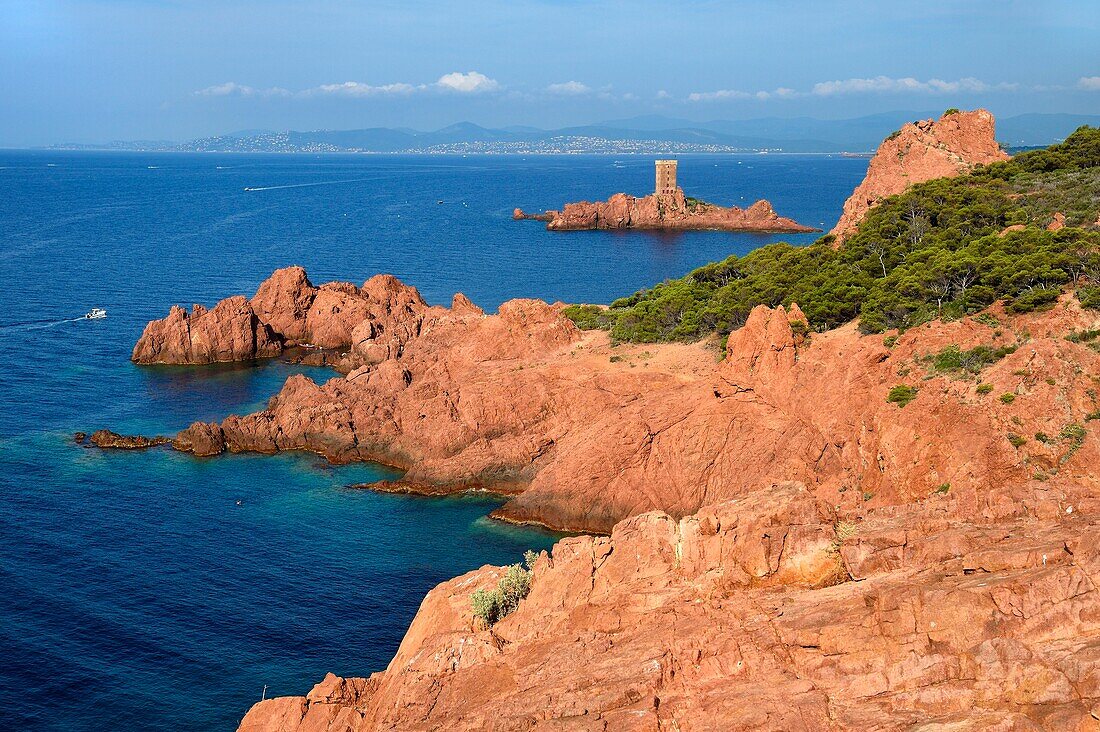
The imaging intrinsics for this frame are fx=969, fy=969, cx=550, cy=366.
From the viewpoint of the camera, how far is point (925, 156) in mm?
71250

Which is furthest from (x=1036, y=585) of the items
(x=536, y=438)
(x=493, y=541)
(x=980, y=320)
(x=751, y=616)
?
(x=536, y=438)

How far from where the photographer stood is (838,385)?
48438mm

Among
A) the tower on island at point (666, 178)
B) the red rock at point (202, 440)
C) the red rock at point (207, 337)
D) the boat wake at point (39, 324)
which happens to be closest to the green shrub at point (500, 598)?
the red rock at point (202, 440)

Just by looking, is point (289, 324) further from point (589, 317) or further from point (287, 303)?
point (589, 317)

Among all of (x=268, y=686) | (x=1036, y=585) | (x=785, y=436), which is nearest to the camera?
(x=1036, y=585)

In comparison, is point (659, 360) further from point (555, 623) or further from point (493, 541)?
point (555, 623)

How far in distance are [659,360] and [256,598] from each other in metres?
28.4

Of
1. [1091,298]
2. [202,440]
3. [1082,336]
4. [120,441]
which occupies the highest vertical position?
[1091,298]

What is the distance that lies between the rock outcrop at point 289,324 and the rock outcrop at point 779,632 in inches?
1963

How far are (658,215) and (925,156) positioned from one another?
121 meters

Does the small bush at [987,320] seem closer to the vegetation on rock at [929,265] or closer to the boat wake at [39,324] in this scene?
the vegetation on rock at [929,265]

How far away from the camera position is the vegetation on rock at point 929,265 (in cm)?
4712

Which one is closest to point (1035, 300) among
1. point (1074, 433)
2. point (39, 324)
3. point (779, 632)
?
point (1074, 433)

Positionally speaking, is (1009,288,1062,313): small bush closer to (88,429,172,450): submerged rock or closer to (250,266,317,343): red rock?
(88,429,172,450): submerged rock
